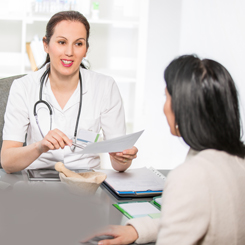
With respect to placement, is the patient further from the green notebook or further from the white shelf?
the white shelf

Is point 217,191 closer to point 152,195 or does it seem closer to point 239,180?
point 239,180

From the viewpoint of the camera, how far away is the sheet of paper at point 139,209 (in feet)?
3.58

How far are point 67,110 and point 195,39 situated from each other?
183cm

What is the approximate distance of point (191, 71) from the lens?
83 cm

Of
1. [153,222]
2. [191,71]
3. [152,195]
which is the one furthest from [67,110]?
[191,71]

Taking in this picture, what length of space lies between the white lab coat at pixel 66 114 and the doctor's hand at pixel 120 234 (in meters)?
0.70

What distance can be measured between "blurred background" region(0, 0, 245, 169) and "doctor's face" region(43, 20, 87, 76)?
1.28 metres

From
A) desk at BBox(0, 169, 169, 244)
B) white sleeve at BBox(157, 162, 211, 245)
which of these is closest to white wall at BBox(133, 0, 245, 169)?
desk at BBox(0, 169, 169, 244)

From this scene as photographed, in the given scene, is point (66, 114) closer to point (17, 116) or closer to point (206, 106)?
point (17, 116)

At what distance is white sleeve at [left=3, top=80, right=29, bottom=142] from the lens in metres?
1.60

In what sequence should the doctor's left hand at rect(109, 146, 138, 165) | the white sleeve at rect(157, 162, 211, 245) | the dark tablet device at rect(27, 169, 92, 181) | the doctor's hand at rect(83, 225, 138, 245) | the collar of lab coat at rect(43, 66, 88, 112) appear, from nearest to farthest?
1. the white sleeve at rect(157, 162, 211, 245)
2. the doctor's hand at rect(83, 225, 138, 245)
3. the dark tablet device at rect(27, 169, 92, 181)
4. the doctor's left hand at rect(109, 146, 138, 165)
5. the collar of lab coat at rect(43, 66, 88, 112)

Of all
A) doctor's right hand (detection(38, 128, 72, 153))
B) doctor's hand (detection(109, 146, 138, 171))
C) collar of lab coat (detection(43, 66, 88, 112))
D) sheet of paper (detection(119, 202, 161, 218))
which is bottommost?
sheet of paper (detection(119, 202, 161, 218))

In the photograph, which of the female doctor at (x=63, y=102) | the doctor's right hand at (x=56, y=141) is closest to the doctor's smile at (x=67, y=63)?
the female doctor at (x=63, y=102)

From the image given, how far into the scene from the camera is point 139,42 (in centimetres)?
302
